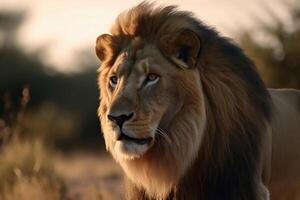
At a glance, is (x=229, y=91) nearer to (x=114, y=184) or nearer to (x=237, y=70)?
(x=237, y=70)

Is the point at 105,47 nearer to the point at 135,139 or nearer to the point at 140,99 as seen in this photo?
the point at 140,99

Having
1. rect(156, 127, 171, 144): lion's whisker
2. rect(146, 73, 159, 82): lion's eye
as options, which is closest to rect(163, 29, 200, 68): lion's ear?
rect(146, 73, 159, 82): lion's eye

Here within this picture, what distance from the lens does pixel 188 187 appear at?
681 cm

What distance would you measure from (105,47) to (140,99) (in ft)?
2.51

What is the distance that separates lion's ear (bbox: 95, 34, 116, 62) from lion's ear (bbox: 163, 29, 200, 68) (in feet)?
1.39

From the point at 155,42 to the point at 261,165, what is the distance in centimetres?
114

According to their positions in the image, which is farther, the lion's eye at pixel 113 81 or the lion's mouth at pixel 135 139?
the lion's eye at pixel 113 81

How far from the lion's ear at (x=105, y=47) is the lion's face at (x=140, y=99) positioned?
0.14 m

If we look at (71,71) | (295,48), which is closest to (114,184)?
(295,48)

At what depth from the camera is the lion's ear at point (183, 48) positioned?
21.8 feet

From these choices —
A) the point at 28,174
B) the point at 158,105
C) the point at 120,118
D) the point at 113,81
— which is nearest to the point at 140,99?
the point at 158,105

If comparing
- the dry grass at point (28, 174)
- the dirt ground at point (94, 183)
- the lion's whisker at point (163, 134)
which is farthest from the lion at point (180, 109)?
the dry grass at point (28, 174)

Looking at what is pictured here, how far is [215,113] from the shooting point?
22.6 feet

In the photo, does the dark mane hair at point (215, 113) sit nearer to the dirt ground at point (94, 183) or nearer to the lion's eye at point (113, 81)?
the lion's eye at point (113, 81)
